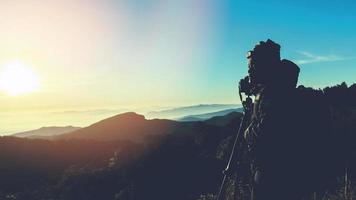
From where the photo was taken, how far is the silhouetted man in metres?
10.6

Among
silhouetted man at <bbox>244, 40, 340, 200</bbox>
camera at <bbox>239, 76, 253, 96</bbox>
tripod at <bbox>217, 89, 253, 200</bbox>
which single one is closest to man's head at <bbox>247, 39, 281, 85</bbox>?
silhouetted man at <bbox>244, 40, 340, 200</bbox>

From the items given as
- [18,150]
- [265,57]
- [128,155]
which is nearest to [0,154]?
[18,150]

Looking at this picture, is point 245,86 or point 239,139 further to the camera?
point 245,86

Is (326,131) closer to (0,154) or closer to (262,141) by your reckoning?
(262,141)

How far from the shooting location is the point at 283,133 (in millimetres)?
10727

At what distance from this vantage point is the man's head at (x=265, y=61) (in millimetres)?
11023

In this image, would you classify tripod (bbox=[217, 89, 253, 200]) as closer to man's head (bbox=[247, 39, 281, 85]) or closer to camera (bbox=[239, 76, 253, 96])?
camera (bbox=[239, 76, 253, 96])

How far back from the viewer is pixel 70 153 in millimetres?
160625

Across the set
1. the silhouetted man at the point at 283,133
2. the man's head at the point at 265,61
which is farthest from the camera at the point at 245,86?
the silhouetted man at the point at 283,133

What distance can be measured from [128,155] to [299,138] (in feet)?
219

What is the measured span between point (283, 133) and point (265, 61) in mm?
1743

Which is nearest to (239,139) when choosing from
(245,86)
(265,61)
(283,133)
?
(283,133)

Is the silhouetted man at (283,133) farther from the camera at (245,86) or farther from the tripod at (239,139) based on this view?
the camera at (245,86)

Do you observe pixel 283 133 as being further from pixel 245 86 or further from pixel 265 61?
pixel 265 61
